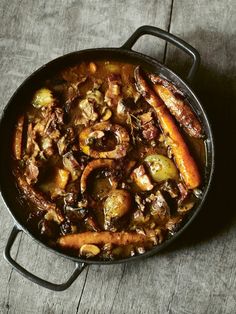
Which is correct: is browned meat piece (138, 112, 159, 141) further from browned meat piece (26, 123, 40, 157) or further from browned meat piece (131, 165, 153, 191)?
browned meat piece (26, 123, 40, 157)

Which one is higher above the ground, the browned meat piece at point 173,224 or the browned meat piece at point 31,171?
the browned meat piece at point 31,171

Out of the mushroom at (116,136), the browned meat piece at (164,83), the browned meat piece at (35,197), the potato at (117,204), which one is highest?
the browned meat piece at (164,83)

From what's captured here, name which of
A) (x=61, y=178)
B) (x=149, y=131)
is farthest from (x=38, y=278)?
(x=149, y=131)

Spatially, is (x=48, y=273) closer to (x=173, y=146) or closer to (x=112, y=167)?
(x=112, y=167)

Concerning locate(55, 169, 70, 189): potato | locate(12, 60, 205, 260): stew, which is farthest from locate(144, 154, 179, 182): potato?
locate(55, 169, 70, 189): potato

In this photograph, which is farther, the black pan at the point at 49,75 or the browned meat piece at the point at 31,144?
the browned meat piece at the point at 31,144

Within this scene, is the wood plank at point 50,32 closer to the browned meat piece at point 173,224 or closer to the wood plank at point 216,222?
the wood plank at point 216,222

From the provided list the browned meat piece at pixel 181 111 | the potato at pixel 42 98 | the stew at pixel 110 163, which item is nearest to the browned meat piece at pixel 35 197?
the stew at pixel 110 163
